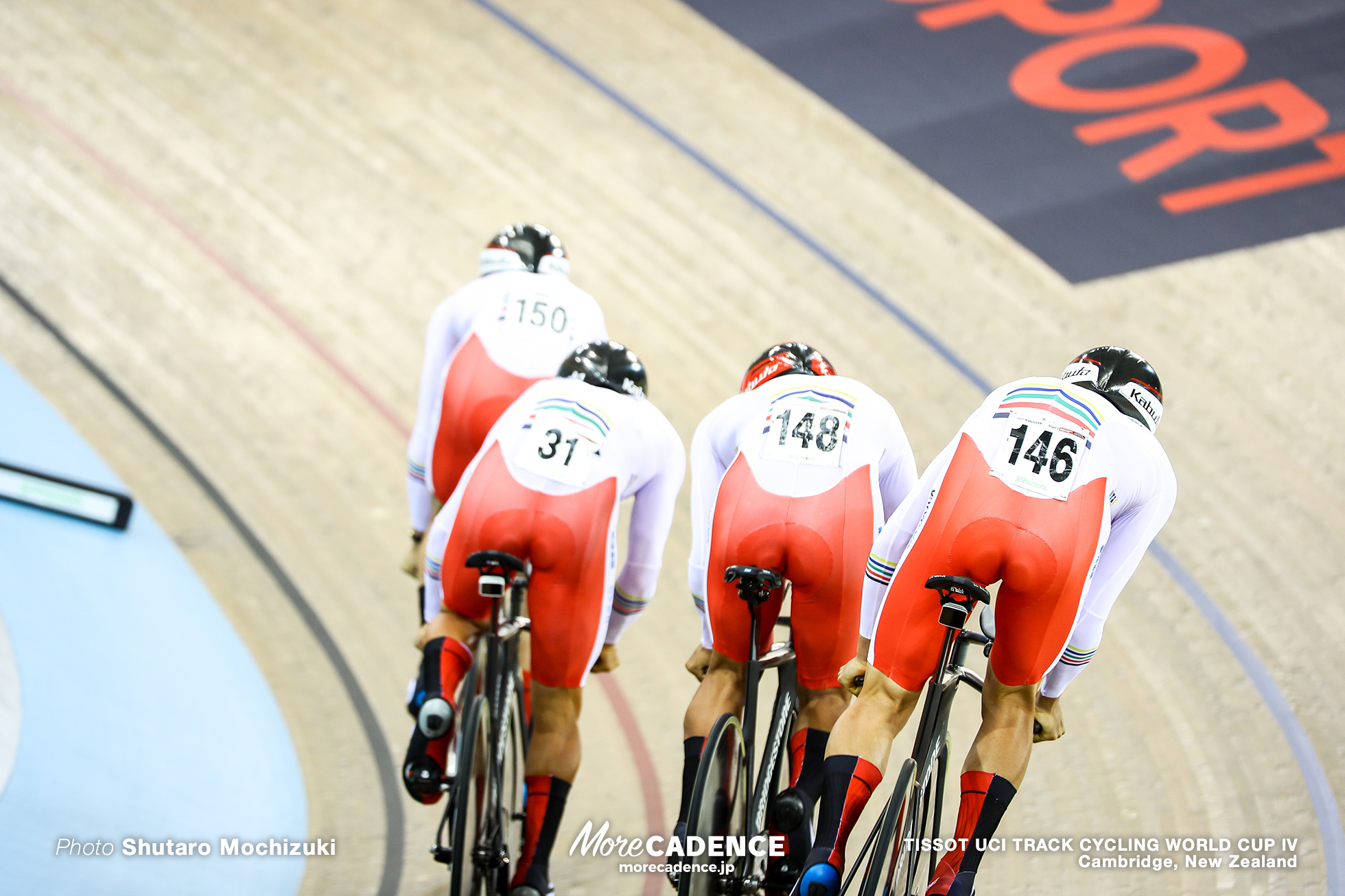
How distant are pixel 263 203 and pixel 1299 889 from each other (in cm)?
541

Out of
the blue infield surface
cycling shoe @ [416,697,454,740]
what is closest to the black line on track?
the blue infield surface

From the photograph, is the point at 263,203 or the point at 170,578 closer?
the point at 170,578

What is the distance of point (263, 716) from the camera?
14.7 ft

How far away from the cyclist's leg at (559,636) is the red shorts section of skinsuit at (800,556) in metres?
0.29

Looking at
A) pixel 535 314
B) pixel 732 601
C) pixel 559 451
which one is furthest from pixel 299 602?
pixel 732 601

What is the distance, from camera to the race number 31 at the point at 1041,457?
3113 millimetres

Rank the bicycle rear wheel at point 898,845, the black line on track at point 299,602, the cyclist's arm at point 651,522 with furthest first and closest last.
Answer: the black line on track at point 299,602 → the cyclist's arm at point 651,522 → the bicycle rear wheel at point 898,845

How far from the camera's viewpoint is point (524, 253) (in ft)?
14.8

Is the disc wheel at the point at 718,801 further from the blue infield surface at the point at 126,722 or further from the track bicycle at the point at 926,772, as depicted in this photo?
the blue infield surface at the point at 126,722

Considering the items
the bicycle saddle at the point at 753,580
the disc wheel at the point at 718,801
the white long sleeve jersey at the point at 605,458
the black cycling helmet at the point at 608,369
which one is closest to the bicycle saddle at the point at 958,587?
the bicycle saddle at the point at 753,580

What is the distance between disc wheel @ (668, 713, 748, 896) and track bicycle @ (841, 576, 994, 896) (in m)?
0.34

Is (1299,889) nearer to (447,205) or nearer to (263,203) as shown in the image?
(447,205)

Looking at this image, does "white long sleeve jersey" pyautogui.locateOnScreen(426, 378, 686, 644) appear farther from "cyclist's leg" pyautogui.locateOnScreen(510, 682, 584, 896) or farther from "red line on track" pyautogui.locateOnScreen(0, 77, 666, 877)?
"red line on track" pyautogui.locateOnScreen(0, 77, 666, 877)

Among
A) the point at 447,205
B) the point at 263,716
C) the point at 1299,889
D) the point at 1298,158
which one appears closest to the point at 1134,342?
the point at 1298,158
